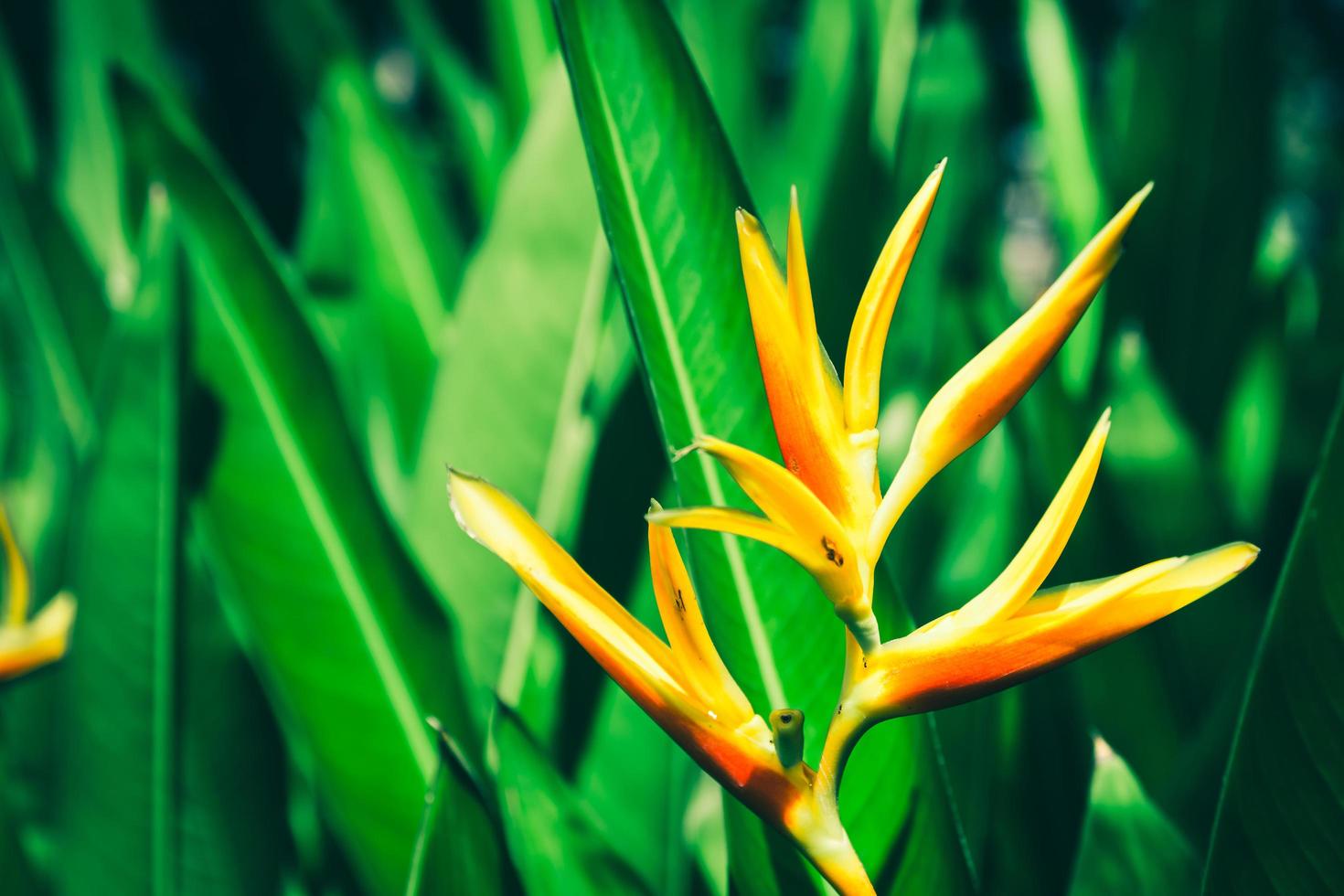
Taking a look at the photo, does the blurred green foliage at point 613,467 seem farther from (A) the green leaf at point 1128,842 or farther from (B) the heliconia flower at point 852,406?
(B) the heliconia flower at point 852,406

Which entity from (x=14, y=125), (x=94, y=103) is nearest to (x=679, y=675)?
(x=14, y=125)

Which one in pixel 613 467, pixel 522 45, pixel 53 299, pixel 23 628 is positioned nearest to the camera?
pixel 23 628

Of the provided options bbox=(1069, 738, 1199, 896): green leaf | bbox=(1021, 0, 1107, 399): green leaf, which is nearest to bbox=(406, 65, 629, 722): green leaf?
bbox=(1069, 738, 1199, 896): green leaf

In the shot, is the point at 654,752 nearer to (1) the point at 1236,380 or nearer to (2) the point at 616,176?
(2) the point at 616,176

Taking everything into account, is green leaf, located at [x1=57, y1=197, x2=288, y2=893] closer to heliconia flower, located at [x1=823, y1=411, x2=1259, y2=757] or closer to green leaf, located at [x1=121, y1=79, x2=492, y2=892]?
green leaf, located at [x1=121, y1=79, x2=492, y2=892]

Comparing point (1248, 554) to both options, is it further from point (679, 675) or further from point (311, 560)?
point (311, 560)

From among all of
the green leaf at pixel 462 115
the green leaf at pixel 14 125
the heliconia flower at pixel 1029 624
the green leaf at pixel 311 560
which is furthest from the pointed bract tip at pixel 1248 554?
the green leaf at pixel 14 125

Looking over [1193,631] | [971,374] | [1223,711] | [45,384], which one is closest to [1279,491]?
[1193,631]
